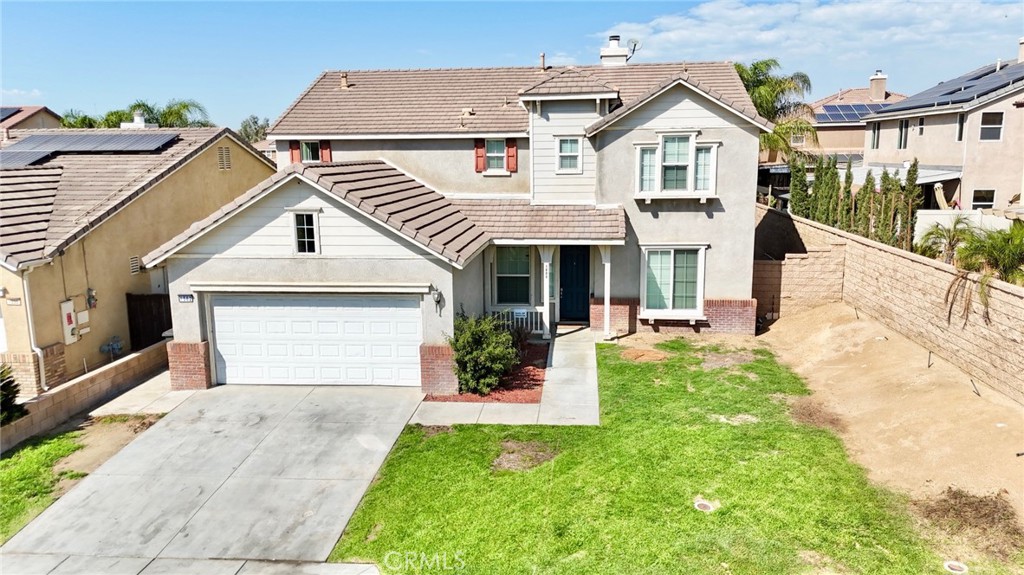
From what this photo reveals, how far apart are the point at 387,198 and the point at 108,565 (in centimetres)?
Answer: 904

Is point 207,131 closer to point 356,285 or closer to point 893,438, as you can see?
point 356,285

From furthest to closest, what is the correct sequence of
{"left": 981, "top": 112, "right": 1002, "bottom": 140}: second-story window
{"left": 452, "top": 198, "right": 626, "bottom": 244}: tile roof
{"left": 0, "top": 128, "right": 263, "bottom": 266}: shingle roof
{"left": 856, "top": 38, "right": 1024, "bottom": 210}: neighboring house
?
{"left": 981, "top": 112, "right": 1002, "bottom": 140}: second-story window → {"left": 856, "top": 38, "right": 1024, "bottom": 210}: neighboring house → {"left": 452, "top": 198, "right": 626, "bottom": 244}: tile roof → {"left": 0, "top": 128, "right": 263, "bottom": 266}: shingle roof

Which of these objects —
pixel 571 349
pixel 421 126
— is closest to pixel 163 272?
pixel 421 126

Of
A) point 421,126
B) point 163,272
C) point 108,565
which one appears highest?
point 421,126

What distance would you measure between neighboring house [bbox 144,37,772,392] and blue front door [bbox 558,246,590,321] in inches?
2.2

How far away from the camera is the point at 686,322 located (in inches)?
742

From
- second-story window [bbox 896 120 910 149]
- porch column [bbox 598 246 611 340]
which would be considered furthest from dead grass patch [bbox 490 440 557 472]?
second-story window [bbox 896 120 910 149]

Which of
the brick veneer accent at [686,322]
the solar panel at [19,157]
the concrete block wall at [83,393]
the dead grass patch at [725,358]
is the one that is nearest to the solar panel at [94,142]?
the solar panel at [19,157]

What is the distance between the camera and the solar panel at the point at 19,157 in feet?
58.7

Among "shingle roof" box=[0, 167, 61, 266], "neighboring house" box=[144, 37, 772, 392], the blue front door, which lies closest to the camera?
"shingle roof" box=[0, 167, 61, 266]

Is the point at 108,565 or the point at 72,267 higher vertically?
the point at 72,267

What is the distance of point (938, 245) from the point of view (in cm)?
1703

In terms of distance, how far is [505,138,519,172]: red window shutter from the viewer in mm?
19734

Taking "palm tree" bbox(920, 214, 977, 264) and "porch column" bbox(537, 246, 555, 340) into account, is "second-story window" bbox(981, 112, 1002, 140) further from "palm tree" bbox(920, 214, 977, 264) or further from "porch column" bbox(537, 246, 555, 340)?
"porch column" bbox(537, 246, 555, 340)
